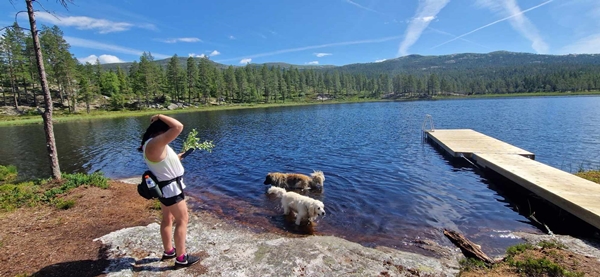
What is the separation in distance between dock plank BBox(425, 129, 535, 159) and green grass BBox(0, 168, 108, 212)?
19.7 metres

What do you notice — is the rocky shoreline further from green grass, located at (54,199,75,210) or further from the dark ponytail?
green grass, located at (54,199,75,210)

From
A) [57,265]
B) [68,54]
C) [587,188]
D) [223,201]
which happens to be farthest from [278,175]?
[68,54]

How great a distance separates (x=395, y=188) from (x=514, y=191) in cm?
502

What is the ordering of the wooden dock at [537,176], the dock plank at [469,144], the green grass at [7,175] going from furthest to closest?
the dock plank at [469,144], the green grass at [7,175], the wooden dock at [537,176]

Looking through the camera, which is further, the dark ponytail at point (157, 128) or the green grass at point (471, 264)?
the green grass at point (471, 264)

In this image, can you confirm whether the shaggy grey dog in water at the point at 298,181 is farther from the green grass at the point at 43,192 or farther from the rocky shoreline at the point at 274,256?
the green grass at the point at 43,192

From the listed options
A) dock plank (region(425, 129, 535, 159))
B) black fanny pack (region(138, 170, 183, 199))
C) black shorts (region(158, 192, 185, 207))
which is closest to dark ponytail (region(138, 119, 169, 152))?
black fanny pack (region(138, 170, 183, 199))

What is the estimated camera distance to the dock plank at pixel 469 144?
17.4 m

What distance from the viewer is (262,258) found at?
607cm

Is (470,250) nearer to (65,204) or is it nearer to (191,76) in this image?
(65,204)

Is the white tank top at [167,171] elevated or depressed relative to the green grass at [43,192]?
elevated

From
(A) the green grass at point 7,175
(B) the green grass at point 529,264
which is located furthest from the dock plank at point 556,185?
(A) the green grass at point 7,175

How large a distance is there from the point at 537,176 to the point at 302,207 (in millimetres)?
9906

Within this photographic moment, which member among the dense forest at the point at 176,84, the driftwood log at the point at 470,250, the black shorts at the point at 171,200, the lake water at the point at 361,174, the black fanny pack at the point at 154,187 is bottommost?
the lake water at the point at 361,174
